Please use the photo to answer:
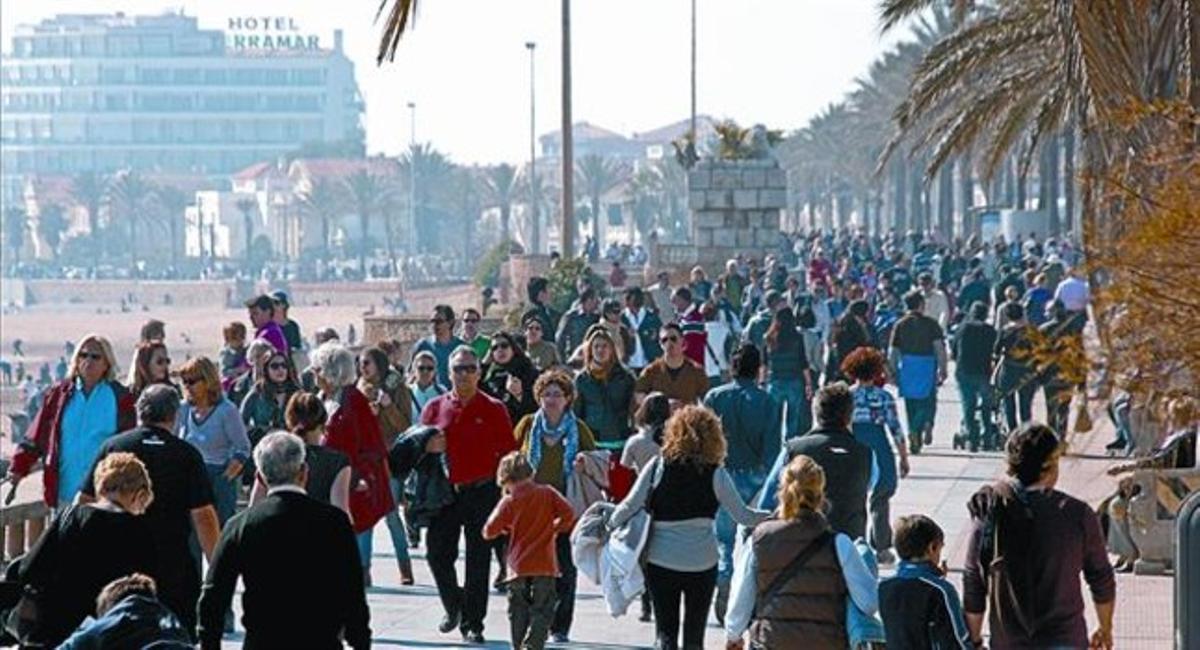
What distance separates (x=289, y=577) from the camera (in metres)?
9.90

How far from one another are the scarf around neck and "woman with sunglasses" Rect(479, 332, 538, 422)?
1.51 meters

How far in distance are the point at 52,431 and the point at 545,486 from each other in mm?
2237

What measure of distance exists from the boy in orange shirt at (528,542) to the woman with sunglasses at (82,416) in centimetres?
173

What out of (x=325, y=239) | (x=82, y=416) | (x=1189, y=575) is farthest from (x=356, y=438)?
(x=325, y=239)

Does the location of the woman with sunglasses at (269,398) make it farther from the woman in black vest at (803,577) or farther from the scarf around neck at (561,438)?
the woman in black vest at (803,577)

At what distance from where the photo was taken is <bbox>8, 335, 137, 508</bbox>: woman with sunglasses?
13.9 m

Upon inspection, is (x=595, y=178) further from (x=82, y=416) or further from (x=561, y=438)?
(x=82, y=416)

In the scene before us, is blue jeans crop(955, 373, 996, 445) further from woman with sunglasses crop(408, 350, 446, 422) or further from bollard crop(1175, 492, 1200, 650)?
bollard crop(1175, 492, 1200, 650)

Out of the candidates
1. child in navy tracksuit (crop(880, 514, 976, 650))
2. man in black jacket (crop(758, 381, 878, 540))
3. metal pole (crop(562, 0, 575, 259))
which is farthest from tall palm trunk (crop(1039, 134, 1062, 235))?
child in navy tracksuit (crop(880, 514, 976, 650))

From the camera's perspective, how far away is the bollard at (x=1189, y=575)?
961 centimetres

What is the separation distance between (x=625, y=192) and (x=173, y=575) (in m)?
164

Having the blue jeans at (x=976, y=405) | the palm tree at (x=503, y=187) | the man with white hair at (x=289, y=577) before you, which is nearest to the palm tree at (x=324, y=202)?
the palm tree at (x=503, y=187)

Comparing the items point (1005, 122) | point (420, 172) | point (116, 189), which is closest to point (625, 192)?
point (420, 172)

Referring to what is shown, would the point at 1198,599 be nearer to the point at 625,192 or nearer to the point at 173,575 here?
the point at 173,575
